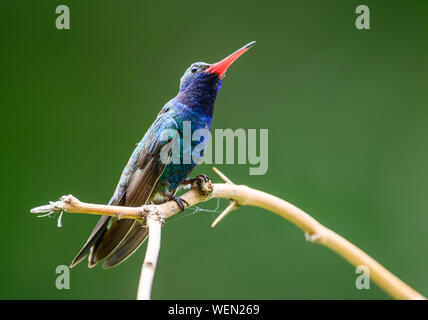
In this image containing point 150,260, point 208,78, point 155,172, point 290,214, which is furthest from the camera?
point 208,78

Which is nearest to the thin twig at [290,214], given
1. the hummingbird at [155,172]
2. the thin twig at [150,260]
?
the thin twig at [150,260]

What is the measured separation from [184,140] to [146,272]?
1297 millimetres

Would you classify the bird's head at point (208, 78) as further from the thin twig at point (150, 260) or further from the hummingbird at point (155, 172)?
the thin twig at point (150, 260)

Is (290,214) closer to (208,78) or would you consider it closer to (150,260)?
(150,260)

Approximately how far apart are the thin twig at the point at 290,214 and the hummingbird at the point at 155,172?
0.40 m

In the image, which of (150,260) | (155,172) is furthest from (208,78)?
(150,260)

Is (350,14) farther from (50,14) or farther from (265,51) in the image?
(50,14)

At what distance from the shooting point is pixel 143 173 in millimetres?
2193

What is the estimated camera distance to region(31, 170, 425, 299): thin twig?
0.94 m

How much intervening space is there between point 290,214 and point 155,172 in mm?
1060

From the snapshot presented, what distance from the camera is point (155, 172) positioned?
2195mm

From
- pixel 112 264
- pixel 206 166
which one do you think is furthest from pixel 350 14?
pixel 112 264

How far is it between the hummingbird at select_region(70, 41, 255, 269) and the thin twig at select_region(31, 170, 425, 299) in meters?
0.40

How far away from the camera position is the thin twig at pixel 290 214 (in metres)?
0.94
